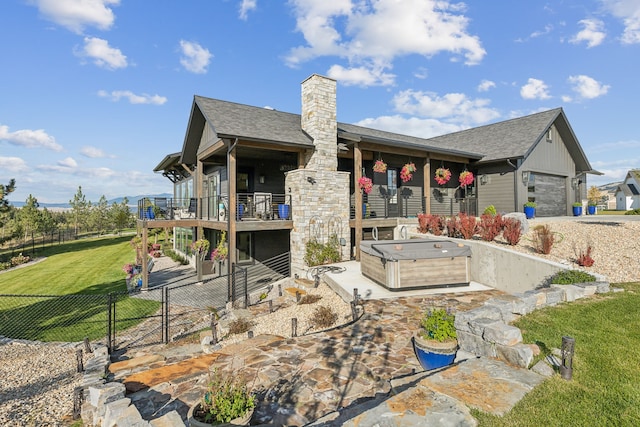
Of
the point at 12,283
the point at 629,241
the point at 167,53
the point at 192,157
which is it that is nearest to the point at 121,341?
the point at 192,157

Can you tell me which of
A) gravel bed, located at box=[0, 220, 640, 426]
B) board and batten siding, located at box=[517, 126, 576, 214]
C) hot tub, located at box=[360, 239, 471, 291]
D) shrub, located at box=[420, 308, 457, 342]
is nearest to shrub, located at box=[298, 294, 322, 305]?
gravel bed, located at box=[0, 220, 640, 426]

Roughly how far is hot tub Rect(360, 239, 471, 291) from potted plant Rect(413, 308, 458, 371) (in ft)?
13.4

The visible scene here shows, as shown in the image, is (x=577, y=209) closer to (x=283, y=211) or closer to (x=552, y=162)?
→ (x=552, y=162)

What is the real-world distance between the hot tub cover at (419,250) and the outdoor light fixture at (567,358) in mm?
5338

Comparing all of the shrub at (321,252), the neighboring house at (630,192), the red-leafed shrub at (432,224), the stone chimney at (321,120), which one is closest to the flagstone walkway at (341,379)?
the shrub at (321,252)

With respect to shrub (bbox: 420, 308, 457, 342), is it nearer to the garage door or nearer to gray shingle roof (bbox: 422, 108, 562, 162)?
gray shingle roof (bbox: 422, 108, 562, 162)

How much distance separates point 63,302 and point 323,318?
11.8m

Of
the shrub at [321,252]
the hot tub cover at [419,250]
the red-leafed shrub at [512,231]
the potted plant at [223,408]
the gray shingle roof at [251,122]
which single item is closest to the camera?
the potted plant at [223,408]

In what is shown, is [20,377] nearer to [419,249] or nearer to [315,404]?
[315,404]

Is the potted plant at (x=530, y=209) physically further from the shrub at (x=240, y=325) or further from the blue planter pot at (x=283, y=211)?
the shrub at (x=240, y=325)

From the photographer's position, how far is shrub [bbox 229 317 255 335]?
25.9 ft

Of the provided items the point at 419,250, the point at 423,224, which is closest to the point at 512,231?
the point at 423,224

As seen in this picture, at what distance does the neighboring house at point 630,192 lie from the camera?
44500 mm

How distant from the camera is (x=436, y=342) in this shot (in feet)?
15.4
